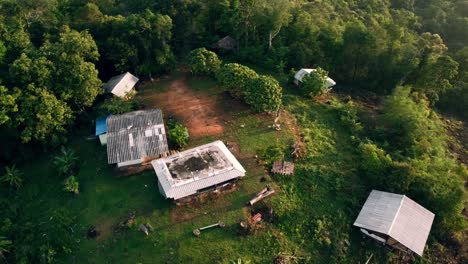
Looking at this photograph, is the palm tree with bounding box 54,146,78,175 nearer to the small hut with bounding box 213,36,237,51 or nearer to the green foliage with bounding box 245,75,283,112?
the green foliage with bounding box 245,75,283,112

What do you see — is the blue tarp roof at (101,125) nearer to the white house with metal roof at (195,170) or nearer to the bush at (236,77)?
the white house with metal roof at (195,170)

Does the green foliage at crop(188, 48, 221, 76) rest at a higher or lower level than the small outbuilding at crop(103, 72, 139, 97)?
higher

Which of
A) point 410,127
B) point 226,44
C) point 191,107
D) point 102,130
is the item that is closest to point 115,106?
point 102,130

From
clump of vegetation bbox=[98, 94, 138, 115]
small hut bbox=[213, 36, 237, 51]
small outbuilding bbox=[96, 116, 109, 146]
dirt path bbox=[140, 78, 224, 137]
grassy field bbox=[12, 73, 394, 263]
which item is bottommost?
grassy field bbox=[12, 73, 394, 263]

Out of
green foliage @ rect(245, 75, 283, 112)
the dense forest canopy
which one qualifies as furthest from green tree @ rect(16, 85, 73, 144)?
green foliage @ rect(245, 75, 283, 112)

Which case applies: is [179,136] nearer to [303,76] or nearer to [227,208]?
[227,208]

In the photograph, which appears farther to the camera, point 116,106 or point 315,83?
point 315,83
